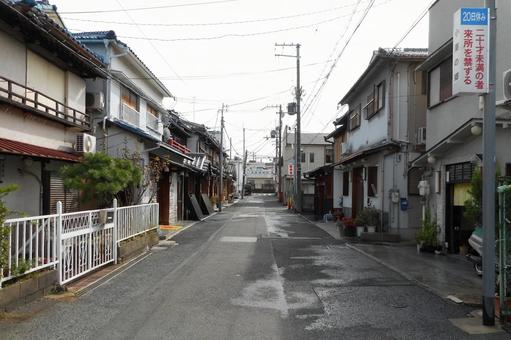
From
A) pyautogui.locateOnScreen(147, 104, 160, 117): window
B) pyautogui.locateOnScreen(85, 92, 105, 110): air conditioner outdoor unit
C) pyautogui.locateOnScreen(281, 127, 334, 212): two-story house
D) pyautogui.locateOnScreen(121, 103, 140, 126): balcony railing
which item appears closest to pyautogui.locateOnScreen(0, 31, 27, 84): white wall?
pyautogui.locateOnScreen(85, 92, 105, 110): air conditioner outdoor unit

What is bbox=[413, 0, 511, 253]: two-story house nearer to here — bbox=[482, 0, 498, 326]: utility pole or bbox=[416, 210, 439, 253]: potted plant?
bbox=[416, 210, 439, 253]: potted plant

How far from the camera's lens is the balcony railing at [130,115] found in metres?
18.3

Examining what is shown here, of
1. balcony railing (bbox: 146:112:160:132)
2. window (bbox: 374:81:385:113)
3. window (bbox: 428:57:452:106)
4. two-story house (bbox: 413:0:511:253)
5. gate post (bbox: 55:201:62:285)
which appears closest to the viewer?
gate post (bbox: 55:201:62:285)

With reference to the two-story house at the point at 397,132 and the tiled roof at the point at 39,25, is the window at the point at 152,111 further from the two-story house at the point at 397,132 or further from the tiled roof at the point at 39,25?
the two-story house at the point at 397,132

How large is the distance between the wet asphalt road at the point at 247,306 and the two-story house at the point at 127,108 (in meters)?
5.63

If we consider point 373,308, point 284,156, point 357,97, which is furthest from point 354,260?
point 284,156

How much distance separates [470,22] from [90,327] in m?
6.87

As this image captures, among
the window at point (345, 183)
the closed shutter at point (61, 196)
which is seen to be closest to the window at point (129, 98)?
the closed shutter at point (61, 196)

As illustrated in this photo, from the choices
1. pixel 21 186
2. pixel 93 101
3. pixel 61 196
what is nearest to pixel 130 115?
pixel 93 101

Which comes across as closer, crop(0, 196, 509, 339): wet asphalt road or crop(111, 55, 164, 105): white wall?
crop(0, 196, 509, 339): wet asphalt road

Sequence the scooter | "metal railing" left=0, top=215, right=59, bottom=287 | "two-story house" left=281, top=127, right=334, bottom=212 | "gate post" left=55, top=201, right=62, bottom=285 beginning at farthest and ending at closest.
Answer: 1. "two-story house" left=281, top=127, right=334, bottom=212
2. the scooter
3. "gate post" left=55, top=201, right=62, bottom=285
4. "metal railing" left=0, top=215, right=59, bottom=287

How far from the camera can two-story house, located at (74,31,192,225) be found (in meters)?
16.0

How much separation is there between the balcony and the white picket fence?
9782 millimetres

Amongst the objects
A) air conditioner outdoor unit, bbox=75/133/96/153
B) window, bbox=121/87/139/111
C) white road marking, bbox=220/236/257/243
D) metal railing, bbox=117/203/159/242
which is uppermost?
window, bbox=121/87/139/111
